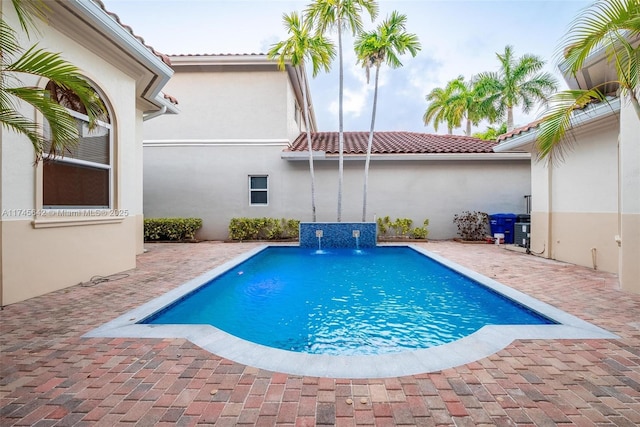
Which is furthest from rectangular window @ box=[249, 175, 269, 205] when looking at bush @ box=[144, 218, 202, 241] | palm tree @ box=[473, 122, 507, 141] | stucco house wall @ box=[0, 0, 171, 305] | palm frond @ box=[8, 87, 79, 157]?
palm tree @ box=[473, 122, 507, 141]

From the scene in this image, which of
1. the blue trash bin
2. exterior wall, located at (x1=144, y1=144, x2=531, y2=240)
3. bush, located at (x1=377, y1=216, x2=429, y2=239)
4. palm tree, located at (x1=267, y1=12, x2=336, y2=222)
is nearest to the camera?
palm tree, located at (x1=267, y1=12, x2=336, y2=222)

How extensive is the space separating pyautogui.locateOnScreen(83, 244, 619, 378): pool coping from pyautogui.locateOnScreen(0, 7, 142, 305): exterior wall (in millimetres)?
2216

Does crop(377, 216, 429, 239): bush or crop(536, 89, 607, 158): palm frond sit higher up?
crop(536, 89, 607, 158): palm frond

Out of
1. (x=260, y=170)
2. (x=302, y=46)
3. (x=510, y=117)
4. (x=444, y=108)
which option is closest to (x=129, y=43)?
(x=302, y=46)

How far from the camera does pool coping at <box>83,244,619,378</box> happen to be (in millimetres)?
3002

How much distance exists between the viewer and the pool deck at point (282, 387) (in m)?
2.29

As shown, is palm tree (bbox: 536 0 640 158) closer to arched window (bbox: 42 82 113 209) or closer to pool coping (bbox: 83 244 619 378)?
pool coping (bbox: 83 244 619 378)

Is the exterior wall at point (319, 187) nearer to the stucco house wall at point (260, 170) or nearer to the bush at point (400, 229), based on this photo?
the stucco house wall at point (260, 170)

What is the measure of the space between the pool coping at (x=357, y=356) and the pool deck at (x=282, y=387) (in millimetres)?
108

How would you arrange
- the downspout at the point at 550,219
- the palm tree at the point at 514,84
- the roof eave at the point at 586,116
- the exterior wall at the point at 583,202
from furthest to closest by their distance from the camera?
the palm tree at the point at 514,84 → the downspout at the point at 550,219 → the exterior wall at the point at 583,202 → the roof eave at the point at 586,116

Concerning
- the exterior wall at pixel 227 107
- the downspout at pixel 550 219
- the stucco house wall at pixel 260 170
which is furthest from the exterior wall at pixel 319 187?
the downspout at pixel 550 219

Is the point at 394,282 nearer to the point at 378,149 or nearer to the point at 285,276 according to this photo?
the point at 285,276

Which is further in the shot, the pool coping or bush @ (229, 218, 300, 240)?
bush @ (229, 218, 300, 240)

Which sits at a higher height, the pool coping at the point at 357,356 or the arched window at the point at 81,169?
the arched window at the point at 81,169
